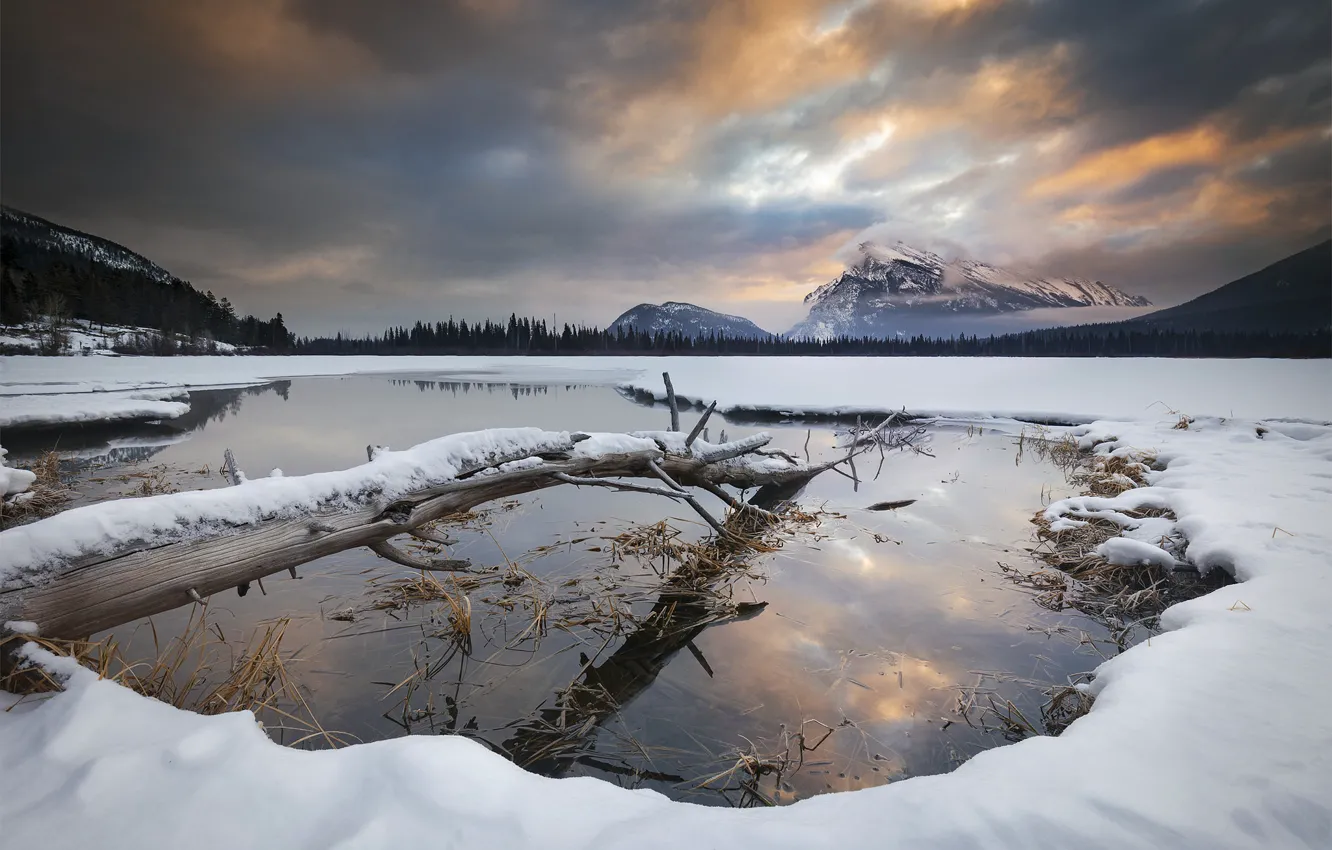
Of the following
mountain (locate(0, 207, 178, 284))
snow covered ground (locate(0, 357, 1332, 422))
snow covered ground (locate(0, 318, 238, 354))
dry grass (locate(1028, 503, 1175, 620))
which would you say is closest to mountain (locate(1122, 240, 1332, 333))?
snow covered ground (locate(0, 357, 1332, 422))

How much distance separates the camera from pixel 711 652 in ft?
11.9

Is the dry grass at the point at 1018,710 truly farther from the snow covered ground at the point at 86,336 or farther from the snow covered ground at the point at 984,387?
the snow covered ground at the point at 86,336

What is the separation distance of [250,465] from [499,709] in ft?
31.5

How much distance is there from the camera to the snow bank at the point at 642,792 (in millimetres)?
1421

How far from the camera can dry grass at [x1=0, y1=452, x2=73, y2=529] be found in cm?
628

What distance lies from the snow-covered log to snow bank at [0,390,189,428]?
18.7 m

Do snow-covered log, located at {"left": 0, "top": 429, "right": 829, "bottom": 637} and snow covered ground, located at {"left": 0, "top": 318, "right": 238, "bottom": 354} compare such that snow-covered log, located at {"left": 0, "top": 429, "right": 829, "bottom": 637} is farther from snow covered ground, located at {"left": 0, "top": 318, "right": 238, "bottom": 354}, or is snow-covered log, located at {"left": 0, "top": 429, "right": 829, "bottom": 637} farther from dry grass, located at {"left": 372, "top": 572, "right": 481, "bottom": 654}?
snow covered ground, located at {"left": 0, "top": 318, "right": 238, "bottom": 354}

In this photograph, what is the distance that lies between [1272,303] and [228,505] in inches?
5864

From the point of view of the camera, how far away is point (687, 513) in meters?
7.04

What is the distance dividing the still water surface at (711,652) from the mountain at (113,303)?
4557cm

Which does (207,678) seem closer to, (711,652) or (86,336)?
(711,652)

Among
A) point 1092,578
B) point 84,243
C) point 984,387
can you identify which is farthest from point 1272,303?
point 84,243

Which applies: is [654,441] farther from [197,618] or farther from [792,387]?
[792,387]

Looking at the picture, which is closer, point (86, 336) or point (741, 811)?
point (741, 811)
